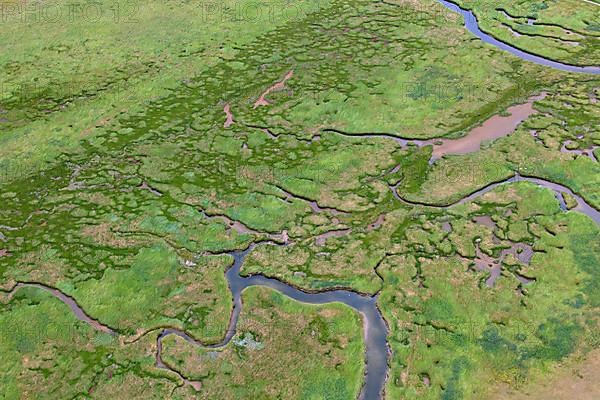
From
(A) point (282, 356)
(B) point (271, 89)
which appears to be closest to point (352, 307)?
(A) point (282, 356)

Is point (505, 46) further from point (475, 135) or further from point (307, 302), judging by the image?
point (307, 302)

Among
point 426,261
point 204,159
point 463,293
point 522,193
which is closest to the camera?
point 463,293

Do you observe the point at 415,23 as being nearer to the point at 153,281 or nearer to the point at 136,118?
the point at 136,118

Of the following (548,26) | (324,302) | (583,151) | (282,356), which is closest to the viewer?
(282,356)

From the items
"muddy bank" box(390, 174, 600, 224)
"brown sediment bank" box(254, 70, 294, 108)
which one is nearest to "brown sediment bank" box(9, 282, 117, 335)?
"muddy bank" box(390, 174, 600, 224)

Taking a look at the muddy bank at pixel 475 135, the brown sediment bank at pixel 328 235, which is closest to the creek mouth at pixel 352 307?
the brown sediment bank at pixel 328 235

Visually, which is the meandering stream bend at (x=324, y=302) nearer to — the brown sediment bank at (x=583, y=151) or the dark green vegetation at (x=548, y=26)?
the brown sediment bank at (x=583, y=151)

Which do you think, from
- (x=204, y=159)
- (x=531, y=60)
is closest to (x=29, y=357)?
(x=204, y=159)
